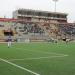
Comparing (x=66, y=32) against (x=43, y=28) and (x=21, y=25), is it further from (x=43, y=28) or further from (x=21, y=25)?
(x=21, y=25)

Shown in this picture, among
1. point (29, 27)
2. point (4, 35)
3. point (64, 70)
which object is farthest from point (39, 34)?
point (64, 70)

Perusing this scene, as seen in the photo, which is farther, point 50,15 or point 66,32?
point 50,15

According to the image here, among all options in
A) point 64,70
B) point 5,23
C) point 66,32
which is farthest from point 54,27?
point 64,70

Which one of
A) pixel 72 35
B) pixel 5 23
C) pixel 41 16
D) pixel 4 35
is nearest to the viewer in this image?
pixel 4 35

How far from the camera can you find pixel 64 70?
31.3 ft

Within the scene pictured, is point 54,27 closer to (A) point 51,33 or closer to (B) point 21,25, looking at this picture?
(A) point 51,33

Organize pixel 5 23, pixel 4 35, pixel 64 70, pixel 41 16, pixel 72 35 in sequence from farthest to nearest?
pixel 41 16 → pixel 72 35 → pixel 5 23 → pixel 4 35 → pixel 64 70

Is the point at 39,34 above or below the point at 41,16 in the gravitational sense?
below

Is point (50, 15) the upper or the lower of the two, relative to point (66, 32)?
upper

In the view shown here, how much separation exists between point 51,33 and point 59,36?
2.22m

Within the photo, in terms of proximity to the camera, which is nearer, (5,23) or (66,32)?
(5,23)

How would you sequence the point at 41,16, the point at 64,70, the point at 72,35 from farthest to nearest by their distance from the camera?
the point at 41,16 < the point at 72,35 < the point at 64,70

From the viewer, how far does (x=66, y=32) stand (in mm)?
65938

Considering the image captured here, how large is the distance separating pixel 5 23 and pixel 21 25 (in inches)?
160
